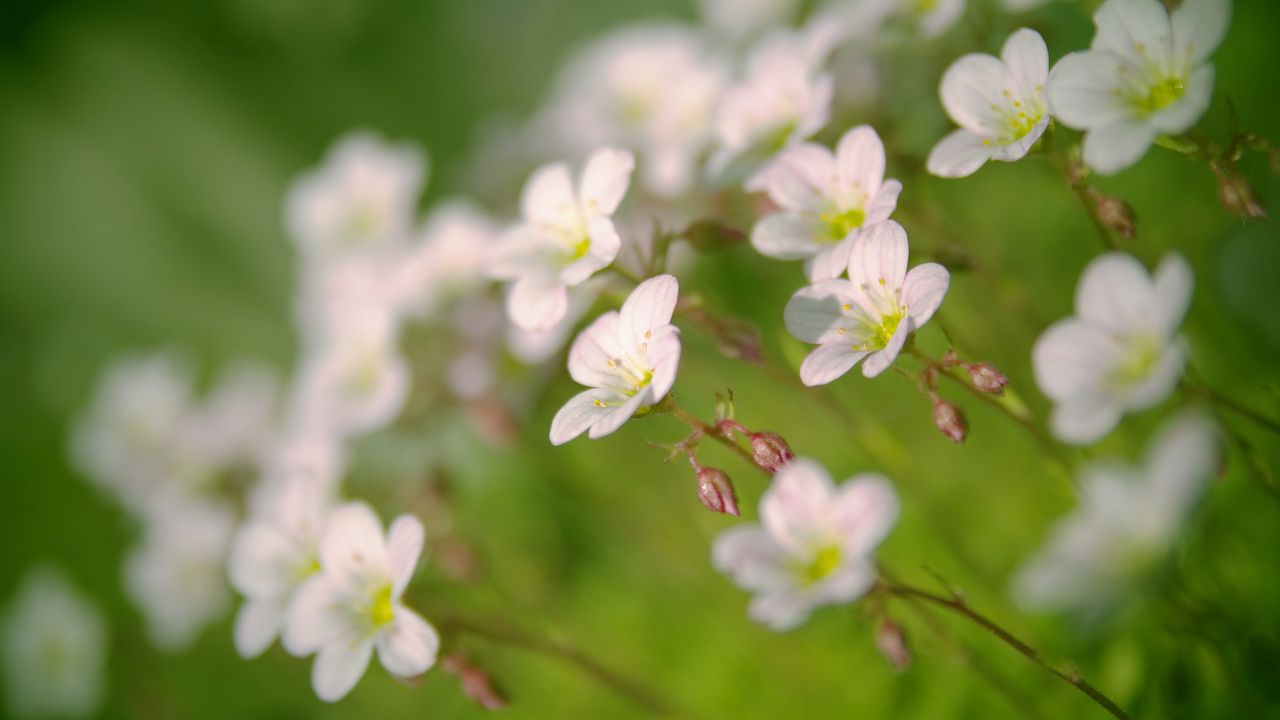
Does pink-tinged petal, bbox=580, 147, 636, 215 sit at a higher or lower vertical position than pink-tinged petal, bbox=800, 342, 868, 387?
higher

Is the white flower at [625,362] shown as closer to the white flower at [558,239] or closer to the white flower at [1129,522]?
the white flower at [558,239]

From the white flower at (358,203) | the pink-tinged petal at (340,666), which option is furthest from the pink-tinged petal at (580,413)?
the white flower at (358,203)

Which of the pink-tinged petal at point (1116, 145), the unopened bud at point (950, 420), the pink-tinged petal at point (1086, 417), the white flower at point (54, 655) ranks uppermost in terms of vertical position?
the pink-tinged petal at point (1116, 145)

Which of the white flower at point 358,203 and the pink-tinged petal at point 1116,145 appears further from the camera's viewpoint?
the white flower at point 358,203

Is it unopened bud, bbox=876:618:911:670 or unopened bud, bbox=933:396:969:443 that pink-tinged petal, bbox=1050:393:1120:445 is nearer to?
unopened bud, bbox=933:396:969:443

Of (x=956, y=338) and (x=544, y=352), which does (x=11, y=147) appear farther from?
(x=956, y=338)

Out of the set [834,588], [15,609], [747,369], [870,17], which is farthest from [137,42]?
[834,588]

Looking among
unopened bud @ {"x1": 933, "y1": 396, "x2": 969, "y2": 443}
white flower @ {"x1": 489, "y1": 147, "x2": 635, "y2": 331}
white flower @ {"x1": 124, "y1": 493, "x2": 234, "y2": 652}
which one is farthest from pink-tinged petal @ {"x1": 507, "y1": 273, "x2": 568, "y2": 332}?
white flower @ {"x1": 124, "y1": 493, "x2": 234, "y2": 652}
